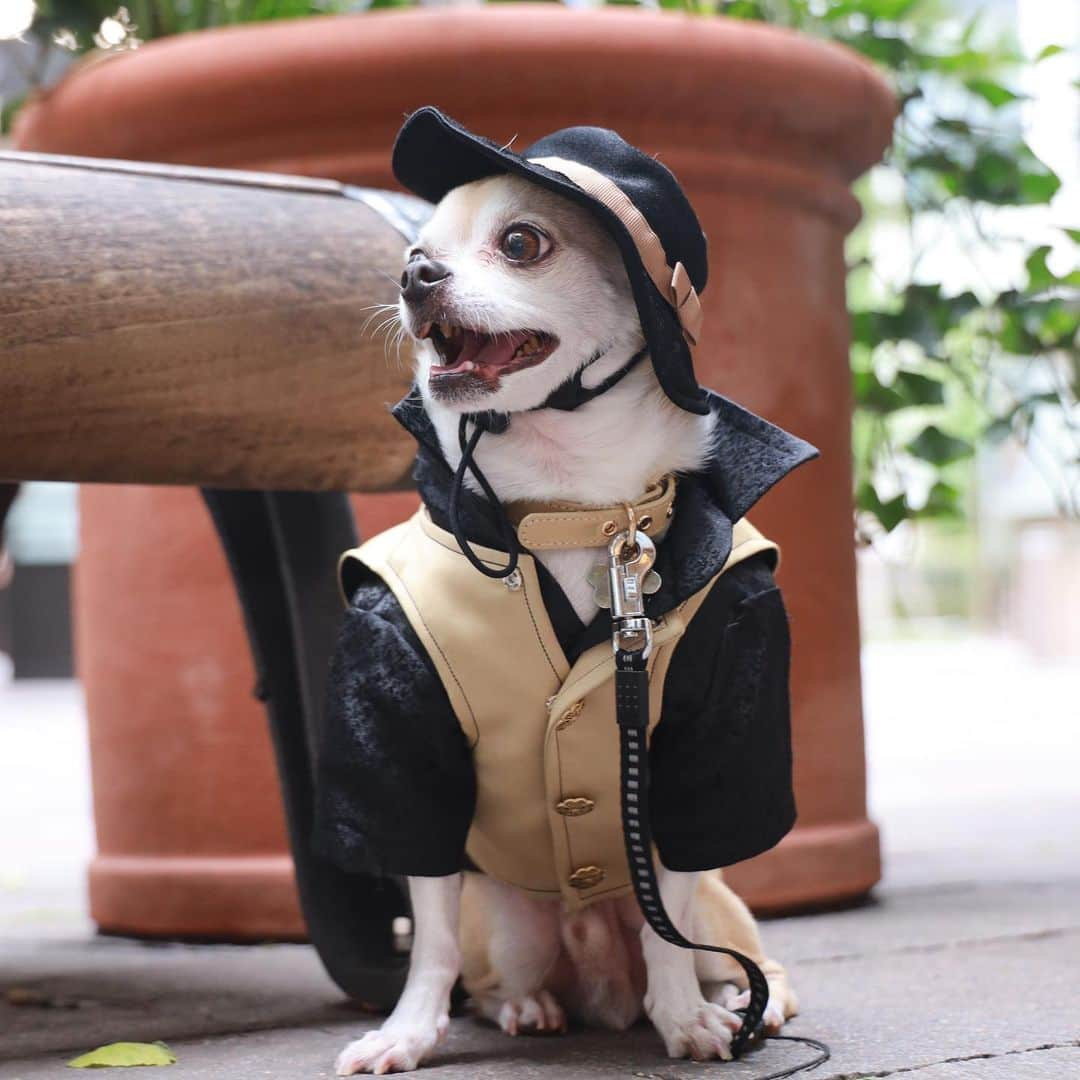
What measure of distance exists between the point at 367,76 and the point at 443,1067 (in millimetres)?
1313

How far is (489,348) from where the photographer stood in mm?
1443

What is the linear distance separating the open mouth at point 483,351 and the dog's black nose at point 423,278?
0.10 ft

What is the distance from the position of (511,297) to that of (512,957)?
0.67m

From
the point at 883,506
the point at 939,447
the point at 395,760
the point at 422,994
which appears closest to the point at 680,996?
the point at 422,994

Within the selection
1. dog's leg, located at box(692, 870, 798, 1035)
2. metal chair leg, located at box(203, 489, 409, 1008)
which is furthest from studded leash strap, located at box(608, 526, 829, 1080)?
metal chair leg, located at box(203, 489, 409, 1008)

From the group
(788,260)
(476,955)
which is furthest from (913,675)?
(476,955)

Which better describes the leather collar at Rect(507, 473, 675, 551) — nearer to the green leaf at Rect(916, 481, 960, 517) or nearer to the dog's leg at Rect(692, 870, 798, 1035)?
the dog's leg at Rect(692, 870, 798, 1035)

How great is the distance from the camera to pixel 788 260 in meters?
2.33

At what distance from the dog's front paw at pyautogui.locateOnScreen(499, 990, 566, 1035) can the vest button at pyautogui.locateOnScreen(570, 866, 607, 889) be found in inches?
5.9

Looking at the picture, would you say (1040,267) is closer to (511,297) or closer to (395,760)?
(511,297)

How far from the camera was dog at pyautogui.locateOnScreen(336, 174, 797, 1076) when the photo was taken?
1.42 m

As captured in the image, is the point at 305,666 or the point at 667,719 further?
the point at 305,666

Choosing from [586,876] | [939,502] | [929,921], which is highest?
[939,502]

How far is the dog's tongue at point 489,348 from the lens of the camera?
1434 millimetres
